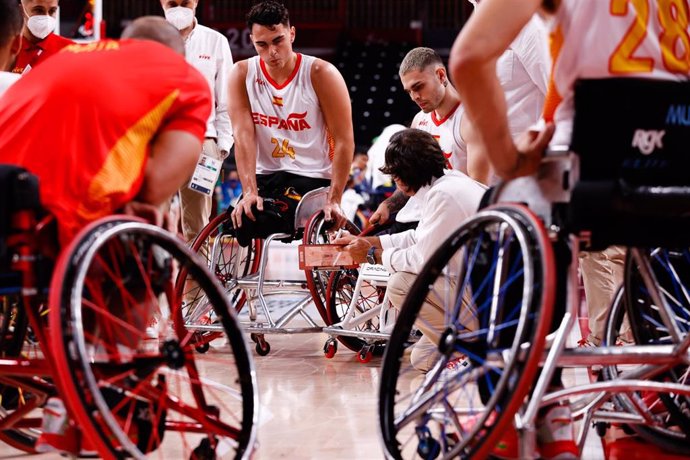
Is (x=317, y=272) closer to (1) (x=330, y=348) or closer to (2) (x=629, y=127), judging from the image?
(1) (x=330, y=348)

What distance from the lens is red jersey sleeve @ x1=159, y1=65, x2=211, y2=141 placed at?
7.08 ft

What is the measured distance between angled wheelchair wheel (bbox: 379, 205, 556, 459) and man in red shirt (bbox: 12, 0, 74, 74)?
9.26 feet

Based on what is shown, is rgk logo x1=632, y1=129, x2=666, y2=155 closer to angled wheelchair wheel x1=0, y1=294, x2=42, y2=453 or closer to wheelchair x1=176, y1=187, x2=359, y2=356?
angled wheelchair wheel x1=0, y1=294, x2=42, y2=453

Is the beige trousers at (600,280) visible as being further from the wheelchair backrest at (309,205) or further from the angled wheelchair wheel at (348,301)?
the wheelchair backrest at (309,205)

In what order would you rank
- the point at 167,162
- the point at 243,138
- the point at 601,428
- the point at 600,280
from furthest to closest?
1. the point at 243,138
2. the point at 600,280
3. the point at 601,428
4. the point at 167,162

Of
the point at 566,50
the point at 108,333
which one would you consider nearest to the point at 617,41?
the point at 566,50

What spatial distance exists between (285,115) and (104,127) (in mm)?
2776

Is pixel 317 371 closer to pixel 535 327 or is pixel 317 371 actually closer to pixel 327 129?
pixel 327 129

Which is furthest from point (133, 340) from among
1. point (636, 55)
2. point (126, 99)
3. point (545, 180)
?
point (636, 55)

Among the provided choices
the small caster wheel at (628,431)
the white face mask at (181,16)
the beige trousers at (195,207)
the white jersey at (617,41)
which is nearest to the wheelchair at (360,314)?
the beige trousers at (195,207)

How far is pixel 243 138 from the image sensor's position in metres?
4.77

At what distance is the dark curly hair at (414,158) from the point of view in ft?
12.4

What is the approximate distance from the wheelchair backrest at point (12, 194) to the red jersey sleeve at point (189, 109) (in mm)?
376

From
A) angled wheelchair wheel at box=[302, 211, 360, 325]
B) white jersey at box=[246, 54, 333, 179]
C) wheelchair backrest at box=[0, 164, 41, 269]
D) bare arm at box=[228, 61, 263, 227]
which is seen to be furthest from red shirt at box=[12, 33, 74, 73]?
wheelchair backrest at box=[0, 164, 41, 269]
